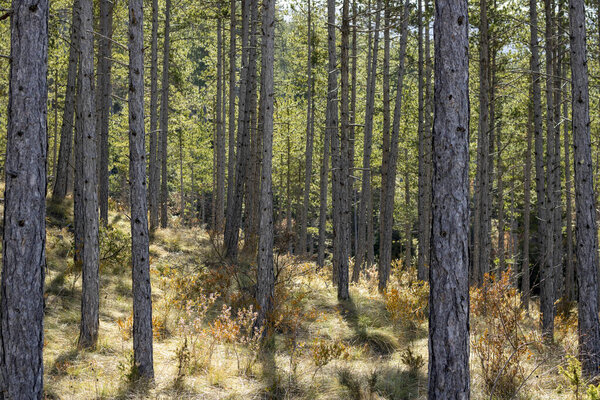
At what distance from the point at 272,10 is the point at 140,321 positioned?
5.85m

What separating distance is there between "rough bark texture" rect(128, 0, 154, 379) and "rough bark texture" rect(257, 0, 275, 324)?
2.38 meters

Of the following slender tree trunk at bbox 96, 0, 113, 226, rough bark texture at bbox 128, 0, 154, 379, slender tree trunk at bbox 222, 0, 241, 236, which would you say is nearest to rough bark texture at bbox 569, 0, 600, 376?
rough bark texture at bbox 128, 0, 154, 379

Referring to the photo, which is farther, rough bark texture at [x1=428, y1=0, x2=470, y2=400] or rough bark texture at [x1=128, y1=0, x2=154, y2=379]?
rough bark texture at [x1=128, y1=0, x2=154, y2=379]

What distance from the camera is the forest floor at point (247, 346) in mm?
6359

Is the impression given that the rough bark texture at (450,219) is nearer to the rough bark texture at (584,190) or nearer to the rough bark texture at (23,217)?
the rough bark texture at (23,217)

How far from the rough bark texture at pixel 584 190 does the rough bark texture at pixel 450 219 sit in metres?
4.23

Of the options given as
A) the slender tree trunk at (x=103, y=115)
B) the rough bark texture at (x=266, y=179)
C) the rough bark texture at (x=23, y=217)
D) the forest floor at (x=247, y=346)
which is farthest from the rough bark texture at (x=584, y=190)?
the slender tree trunk at (x=103, y=115)

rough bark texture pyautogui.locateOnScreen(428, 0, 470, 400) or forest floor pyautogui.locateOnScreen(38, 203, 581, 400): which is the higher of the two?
rough bark texture pyautogui.locateOnScreen(428, 0, 470, 400)

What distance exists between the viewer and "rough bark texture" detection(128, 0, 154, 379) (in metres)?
6.43

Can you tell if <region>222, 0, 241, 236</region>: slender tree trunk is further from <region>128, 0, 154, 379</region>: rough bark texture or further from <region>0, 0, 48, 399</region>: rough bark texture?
<region>0, 0, 48, 399</region>: rough bark texture

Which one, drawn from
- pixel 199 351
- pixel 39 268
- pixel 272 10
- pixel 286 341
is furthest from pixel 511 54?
pixel 39 268

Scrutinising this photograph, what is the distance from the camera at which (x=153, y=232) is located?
15.9m

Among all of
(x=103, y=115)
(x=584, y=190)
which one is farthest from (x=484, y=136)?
(x=103, y=115)

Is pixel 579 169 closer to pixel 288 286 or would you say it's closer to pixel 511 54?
pixel 288 286
